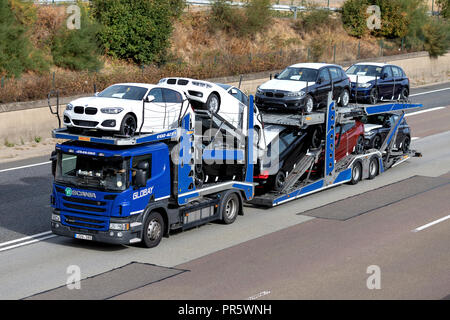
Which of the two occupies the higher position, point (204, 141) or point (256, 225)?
point (204, 141)

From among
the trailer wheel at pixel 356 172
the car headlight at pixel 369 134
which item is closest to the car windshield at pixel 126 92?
the trailer wheel at pixel 356 172

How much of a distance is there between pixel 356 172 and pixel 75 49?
664 inches

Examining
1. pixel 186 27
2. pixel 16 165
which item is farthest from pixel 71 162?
pixel 186 27

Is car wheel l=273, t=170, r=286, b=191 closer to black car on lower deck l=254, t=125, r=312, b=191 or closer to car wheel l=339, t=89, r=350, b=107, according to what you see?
black car on lower deck l=254, t=125, r=312, b=191

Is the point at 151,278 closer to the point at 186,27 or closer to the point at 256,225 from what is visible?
the point at 256,225

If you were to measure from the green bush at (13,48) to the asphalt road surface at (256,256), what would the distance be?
36.2 ft

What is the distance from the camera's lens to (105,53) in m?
35.8

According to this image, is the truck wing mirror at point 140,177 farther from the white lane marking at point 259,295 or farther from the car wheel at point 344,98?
the car wheel at point 344,98

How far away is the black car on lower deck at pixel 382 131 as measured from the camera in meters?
22.7

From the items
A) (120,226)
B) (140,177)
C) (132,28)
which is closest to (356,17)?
(132,28)

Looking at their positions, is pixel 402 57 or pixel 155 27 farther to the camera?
pixel 402 57

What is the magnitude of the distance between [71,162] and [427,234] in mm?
7968

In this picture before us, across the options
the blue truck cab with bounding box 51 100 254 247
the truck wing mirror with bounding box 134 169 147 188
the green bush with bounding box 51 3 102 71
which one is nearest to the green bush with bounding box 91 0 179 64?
the green bush with bounding box 51 3 102 71

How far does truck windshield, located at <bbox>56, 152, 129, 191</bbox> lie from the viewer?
13.6 meters
